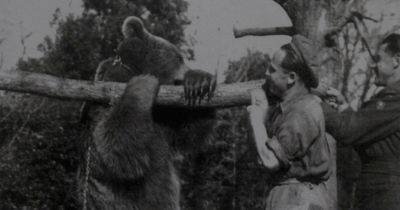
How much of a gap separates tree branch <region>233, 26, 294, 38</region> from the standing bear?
2831 mm

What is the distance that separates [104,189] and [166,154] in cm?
57

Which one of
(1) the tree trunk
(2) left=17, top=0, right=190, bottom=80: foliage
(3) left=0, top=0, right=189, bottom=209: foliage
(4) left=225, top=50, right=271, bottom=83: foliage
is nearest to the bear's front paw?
(1) the tree trunk

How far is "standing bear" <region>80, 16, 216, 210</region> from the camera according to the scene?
13.9 ft

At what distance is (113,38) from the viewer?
47.6 ft

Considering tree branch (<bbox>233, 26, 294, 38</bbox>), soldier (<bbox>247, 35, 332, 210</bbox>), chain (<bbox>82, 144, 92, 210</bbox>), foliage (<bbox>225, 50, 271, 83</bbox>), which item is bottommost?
chain (<bbox>82, 144, 92, 210</bbox>)

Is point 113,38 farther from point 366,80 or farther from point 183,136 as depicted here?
point 183,136

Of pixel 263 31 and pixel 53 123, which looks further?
pixel 53 123

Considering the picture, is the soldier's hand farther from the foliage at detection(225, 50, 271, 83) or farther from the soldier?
the foliage at detection(225, 50, 271, 83)

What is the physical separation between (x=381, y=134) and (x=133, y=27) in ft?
7.64

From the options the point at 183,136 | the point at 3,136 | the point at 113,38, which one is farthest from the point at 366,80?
the point at 183,136

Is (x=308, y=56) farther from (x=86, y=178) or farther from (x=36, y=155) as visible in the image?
(x=36, y=155)

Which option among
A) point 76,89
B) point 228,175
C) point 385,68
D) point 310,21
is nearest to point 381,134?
point 385,68

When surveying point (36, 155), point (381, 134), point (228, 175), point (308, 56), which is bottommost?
point (228, 175)

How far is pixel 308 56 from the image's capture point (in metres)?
2.80
